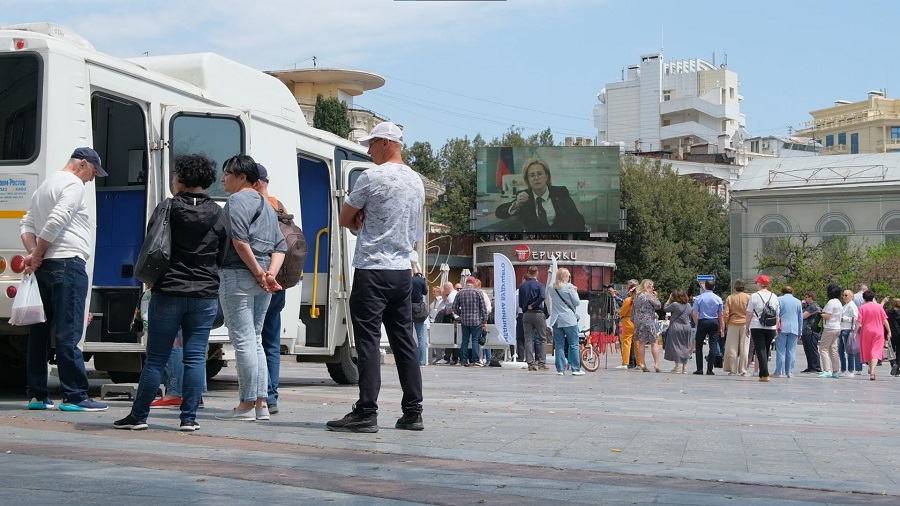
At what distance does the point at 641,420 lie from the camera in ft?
32.6

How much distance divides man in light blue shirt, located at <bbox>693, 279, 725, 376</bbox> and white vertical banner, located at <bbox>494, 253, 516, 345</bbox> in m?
3.36

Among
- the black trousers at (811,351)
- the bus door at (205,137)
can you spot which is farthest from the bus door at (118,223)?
the black trousers at (811,351)

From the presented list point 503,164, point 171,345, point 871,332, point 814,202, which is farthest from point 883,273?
point 171,345

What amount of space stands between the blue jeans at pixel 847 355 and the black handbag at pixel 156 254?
60.3ft

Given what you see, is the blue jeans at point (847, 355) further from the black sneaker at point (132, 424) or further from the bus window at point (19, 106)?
the black sneaker at point (132, 424)

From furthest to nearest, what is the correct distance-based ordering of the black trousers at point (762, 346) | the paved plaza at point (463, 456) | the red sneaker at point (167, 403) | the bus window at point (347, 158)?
the black trousers at point (762, 346) → the bus window at point (347, 158) → the red sneaker at point (167, 403) → the paved plaza at point (463, 456)

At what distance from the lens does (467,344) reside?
79.7 ft

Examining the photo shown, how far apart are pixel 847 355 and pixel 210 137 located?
54.3ft

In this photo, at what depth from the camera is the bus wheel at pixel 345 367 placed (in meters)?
13.9

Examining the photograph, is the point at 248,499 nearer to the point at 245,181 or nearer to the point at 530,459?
the point at 530,459

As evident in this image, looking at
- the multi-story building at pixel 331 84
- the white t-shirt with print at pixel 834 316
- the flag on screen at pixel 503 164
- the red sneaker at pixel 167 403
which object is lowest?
the red sneaker at pixel 167 403

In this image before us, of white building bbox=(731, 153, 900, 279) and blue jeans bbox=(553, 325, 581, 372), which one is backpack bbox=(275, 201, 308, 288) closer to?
blue jeans bbox=(553, 325, 581, 372)

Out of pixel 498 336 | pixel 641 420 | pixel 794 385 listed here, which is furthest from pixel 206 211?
pixel 498 336

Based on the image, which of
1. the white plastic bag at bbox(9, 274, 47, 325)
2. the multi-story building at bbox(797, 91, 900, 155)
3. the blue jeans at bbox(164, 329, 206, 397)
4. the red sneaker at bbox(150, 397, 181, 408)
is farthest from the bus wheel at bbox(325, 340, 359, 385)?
the multi-story building at bbox(797, 91, 900, 155)
